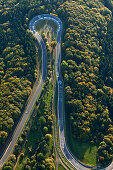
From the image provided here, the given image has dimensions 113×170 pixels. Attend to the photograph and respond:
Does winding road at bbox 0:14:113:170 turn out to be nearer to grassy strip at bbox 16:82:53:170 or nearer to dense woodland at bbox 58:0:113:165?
dense woodland at bbox 58:0:113:165

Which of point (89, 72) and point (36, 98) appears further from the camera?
point (89, 72)

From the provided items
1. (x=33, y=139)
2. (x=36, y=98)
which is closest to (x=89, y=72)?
(x=36, y=98)

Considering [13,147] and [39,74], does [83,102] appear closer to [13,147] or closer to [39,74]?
[39,74]

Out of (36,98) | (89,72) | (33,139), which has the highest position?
(89,72)

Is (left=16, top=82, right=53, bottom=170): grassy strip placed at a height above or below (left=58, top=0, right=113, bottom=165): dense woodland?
below

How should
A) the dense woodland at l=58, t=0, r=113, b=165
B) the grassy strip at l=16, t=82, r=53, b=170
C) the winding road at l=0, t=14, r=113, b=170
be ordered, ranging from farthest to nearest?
the dense woodland at l=58, t=0, r=113, b=165, the winding road at l=0, t=14, r=113, b=170, the grassy strip at l=16, t=82, r=53, b=170

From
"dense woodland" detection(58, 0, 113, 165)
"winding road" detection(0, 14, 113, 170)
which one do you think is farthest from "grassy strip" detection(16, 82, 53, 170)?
"dense woodland" detection(58, 0, 113, 165)

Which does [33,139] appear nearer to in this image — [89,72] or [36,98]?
[36,98]

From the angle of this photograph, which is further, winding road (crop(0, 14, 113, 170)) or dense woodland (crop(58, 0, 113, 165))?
dense woodland (crop(58, 0, 113, 165))

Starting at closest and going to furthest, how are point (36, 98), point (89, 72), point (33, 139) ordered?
point (33, 139), point (36, 98), point (89, 72)

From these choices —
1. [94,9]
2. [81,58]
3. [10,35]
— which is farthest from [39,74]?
[94,9]

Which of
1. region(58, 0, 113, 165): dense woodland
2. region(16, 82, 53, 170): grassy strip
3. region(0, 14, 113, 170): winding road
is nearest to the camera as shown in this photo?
region(16, 82, 53, 170): grassy strip
